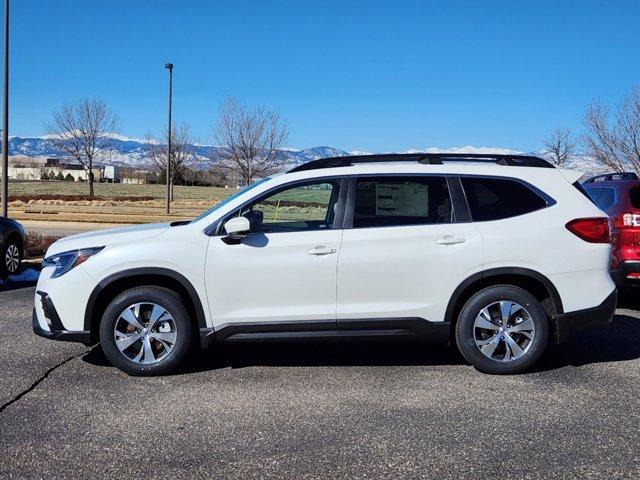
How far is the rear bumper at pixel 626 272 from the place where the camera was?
7098mm

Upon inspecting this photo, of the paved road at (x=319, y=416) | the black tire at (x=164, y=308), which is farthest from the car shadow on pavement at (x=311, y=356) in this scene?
the black tire at (x=164, y=308)

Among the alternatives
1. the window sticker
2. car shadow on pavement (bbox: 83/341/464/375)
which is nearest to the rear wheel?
car shadow on pavement (bbox: 83/341/464/375)

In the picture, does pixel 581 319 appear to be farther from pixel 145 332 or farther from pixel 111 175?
pixel 111 175

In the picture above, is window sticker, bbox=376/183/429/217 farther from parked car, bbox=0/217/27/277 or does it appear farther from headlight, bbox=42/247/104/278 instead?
parked car, bbox=0/217/27/277

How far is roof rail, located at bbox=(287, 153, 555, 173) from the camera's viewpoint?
548cm

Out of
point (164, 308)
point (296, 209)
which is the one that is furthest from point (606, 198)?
point (164, 308)

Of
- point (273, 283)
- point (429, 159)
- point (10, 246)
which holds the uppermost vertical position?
point (429, 159)

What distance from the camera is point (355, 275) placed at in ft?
16.5

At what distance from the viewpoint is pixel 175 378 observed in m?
5.09

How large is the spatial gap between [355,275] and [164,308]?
1.52 m

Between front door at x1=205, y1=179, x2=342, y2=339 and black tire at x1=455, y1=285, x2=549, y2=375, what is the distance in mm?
1075

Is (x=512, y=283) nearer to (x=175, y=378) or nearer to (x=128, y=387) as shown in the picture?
(x=175, y=378)

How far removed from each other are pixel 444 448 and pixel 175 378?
7.59 ft

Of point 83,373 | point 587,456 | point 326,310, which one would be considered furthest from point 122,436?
point 587,456
